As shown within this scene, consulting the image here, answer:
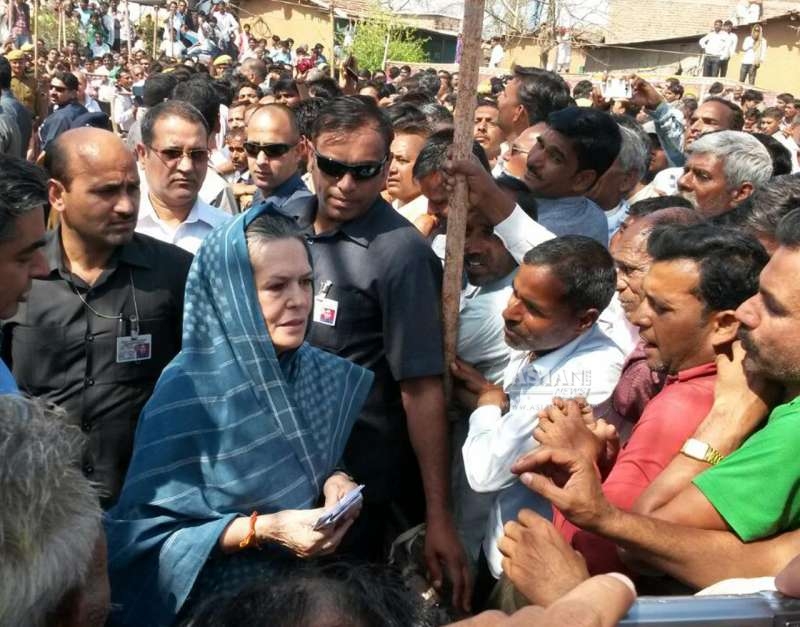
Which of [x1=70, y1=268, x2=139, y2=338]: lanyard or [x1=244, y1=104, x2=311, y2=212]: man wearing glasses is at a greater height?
[x1=244, y1=104, x2=311, y2=212]: man wearing glasses

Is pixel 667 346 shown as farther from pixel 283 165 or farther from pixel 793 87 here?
pixel 793 87

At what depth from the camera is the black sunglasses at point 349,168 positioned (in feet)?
10.2

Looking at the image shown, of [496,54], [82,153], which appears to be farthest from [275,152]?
[496,54]

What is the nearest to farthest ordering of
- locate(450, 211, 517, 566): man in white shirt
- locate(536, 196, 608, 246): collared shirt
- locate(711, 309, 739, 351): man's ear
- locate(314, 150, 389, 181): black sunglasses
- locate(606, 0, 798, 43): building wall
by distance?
locate(711, 309, 739, 351): man's ear
locate(450, 211, 517, 566): man in white shirt
locate(314, 150, 389, 181): black sunglasses
locate(536, 196, 608, 246): collared shirt
locate(606, 0, 798, 43): building wall

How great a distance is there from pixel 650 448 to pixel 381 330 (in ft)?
3.37

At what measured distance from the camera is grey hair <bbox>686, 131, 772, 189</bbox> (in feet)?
15.2

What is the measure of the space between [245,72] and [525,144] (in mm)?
7698

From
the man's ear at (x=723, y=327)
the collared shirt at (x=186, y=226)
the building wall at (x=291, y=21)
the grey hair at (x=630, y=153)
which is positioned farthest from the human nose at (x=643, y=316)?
the building wall at (x=291, y=21)

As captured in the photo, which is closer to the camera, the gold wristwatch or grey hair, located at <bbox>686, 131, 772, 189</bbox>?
the gold wristwatch

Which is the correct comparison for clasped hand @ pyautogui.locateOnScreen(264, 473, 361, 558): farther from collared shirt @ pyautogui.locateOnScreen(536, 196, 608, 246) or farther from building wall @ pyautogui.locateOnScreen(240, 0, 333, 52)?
building wall @ pyautogui.locateOnScreen(240, 0, 333, 52)

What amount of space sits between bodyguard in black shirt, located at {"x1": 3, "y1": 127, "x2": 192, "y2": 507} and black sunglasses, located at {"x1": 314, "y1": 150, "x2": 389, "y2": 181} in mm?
590

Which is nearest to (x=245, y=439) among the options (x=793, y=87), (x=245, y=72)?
(x=245, y=72)

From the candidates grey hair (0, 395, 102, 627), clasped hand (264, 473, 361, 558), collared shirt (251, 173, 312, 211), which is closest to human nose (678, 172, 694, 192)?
collared shirt (251, 173, 312, 211)

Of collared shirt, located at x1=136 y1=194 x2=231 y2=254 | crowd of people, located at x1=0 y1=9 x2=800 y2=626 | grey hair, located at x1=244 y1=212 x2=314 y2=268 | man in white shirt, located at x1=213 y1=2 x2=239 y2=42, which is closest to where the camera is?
crowd of people, located at x1=0 y1=9 x2=800 y2=626
